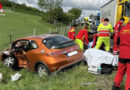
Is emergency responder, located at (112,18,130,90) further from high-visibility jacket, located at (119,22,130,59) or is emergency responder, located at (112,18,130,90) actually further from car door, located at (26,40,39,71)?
car door, located at (26,40,39,71)

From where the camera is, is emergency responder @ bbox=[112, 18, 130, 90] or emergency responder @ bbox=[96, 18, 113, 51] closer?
emergency responder @ bbox=[112, 18, 130, 90]

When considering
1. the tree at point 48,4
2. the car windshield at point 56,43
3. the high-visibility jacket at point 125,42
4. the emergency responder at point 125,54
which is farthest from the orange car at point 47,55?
the tree at point 48,4

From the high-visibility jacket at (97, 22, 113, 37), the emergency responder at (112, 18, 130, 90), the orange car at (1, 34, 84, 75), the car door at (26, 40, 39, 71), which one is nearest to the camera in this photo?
the emergency responder at (112, 18, 130, 90)

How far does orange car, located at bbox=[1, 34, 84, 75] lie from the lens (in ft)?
15.0

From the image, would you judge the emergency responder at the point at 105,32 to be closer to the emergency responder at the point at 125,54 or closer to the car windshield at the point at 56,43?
the car windshield at the point at 56,43

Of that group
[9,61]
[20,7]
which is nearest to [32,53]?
[9,61]

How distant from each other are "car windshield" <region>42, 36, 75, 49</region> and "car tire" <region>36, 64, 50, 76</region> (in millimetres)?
658

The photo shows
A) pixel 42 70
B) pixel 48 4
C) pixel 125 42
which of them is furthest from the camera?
pixel 48 4

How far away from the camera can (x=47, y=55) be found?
4.61 meters

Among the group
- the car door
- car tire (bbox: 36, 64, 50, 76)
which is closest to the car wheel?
the car door

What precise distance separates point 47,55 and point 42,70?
0.56 metres

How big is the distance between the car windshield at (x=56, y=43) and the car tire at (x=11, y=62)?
1.62m

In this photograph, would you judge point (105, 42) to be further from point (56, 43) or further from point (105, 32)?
point (56, 43)

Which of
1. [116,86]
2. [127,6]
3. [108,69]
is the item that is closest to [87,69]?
[108,69]
